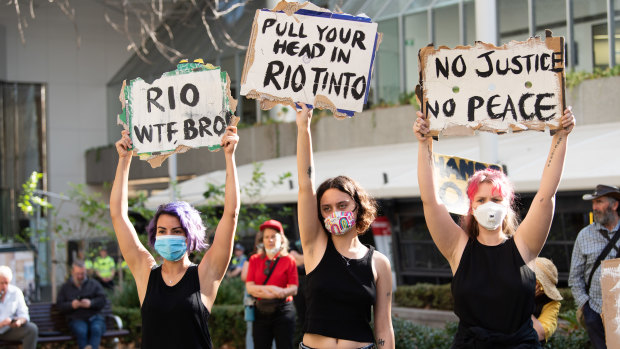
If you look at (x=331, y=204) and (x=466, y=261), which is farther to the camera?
(x=331, y=204)

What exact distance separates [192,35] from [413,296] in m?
12.7

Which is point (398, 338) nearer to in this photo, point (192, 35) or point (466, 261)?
point (466, 261)

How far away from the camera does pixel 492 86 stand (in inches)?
197

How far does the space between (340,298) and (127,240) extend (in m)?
1.22

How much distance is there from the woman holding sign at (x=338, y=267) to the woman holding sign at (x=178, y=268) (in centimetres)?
40

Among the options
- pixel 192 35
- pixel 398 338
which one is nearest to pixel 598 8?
pixel 398 338

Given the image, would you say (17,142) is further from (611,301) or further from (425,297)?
(611,301)

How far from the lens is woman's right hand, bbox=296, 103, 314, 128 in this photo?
476cm

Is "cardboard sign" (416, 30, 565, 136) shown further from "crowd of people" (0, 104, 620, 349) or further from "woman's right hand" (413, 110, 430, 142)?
"crowd of people" (0, 104, 620, 349)

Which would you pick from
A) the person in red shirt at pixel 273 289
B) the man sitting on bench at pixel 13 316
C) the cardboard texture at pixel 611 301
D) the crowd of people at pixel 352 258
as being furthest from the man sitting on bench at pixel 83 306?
the cardboard texture at pixel 611 301

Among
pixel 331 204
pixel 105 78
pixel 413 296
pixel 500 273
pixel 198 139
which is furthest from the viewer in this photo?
pixel 105 78

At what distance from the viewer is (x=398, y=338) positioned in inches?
372

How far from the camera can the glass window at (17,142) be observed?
97.9ft

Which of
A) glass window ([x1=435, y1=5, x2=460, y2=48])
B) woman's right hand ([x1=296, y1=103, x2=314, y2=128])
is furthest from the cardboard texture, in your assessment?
glass window ([x1=435, y1=5, x2=460, y2=48])
